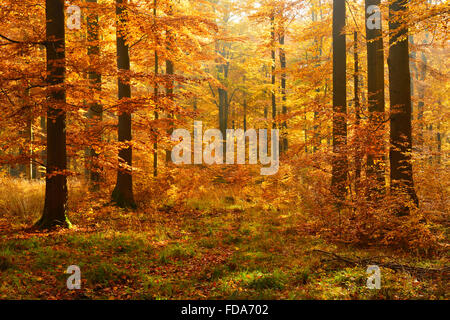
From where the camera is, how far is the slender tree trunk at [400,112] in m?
7.67

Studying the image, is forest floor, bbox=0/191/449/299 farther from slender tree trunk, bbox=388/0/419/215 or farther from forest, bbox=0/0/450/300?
slender tree trunk, bbox=388/0/419/215

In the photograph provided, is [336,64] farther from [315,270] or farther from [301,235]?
[315,270]

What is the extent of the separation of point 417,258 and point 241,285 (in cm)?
361

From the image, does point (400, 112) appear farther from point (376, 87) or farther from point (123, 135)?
point (123, 135)

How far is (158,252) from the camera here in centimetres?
698

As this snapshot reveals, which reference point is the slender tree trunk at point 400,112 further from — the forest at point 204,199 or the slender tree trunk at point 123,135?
the slender tree trunk at point 123,135

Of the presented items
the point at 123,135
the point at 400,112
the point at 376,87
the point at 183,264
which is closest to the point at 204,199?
the point at 123,135

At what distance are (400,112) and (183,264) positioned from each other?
651 centimetres

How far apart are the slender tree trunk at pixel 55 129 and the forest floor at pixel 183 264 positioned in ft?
1.96

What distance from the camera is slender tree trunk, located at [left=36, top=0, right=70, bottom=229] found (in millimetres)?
7549

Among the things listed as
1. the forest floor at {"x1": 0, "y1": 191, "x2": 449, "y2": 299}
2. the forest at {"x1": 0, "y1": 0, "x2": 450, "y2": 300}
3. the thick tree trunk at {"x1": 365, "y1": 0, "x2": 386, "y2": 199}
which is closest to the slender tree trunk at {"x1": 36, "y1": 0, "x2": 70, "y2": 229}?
the forest at {"x1": 0, "y1": 0, "x2": 450, "y2": 300}

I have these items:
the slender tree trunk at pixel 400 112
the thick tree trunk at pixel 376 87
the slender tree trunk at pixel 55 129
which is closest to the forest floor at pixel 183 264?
the slender tree trunk at pixel 55 129

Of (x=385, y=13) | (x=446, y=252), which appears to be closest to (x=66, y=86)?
(x=446, y=252)

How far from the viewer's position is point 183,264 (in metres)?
6.55
